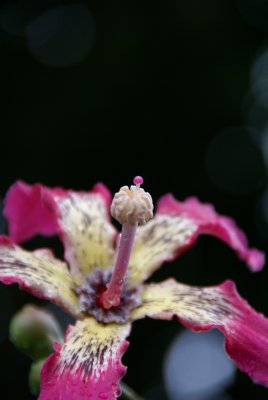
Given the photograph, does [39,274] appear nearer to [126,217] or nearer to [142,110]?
[126,217]

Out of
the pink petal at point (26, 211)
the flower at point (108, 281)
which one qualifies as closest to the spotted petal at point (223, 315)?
the flower at point (108, 281)

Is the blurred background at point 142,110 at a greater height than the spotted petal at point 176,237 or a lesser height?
greater

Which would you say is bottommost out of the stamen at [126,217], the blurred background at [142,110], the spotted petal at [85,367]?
the spotted petal at [85,367]

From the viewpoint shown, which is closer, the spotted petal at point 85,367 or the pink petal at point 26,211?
the spotted petal at point 85,367

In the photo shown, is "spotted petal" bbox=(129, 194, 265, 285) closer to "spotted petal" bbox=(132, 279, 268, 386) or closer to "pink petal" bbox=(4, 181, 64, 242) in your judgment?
"spotted petal" bbox=(132, 279, 268, 386)

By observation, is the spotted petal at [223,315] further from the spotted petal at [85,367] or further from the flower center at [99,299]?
the spotted petal at [85,367]

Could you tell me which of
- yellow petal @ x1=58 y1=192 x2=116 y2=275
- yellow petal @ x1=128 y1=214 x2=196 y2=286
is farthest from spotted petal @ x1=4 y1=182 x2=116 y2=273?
yellow petal @ x1=128 y1=214 x2=196 y2=286

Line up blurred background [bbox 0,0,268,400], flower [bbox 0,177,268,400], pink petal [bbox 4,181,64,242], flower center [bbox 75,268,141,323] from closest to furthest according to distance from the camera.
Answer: flower [bbox 0,177,268,400] → flower center [bbox 75,268,141,323] → pink petal [bbox 4,181,64,242] → blurred background [bbox 0,0,268,400]

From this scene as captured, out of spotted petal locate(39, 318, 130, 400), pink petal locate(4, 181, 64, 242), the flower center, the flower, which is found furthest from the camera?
pink petal locate(4, 181, 64, 242)
